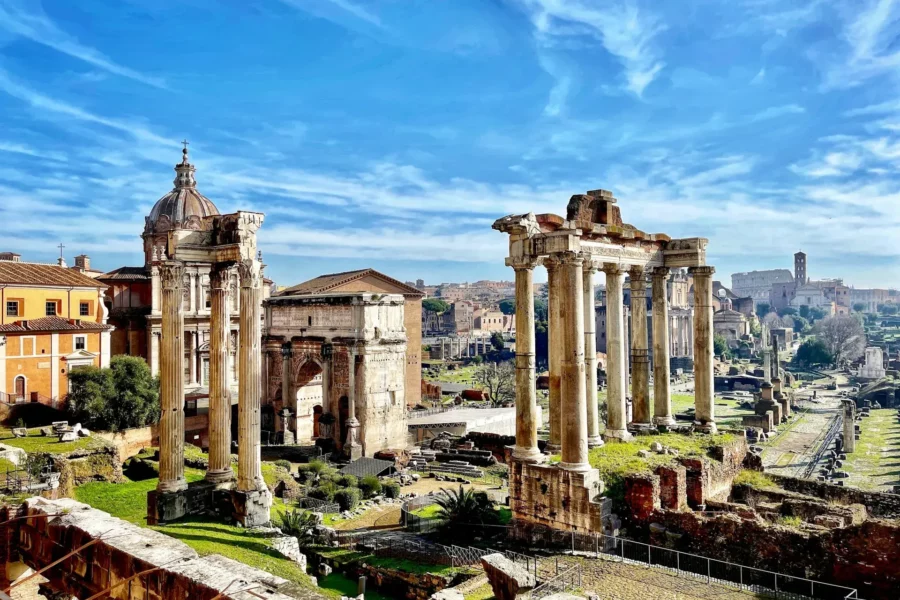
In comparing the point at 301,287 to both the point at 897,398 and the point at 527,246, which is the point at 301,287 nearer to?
the point at 527,246

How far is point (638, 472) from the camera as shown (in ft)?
50.5

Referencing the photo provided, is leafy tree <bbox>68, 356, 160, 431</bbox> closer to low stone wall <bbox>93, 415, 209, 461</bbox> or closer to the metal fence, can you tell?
low stone wall <bbox>93, 415, 209, 461</bbox>

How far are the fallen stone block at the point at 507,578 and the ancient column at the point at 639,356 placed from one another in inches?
371

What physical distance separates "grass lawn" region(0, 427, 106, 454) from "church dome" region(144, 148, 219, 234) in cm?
1997

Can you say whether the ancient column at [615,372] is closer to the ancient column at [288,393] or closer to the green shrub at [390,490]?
the green shrub at [390,490]

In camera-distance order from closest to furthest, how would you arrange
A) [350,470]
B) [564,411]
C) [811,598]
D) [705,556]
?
[811,598]
[705,556]
[564,411]
[350,470]

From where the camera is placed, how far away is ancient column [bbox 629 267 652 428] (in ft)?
65.9

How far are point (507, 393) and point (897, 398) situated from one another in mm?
38099

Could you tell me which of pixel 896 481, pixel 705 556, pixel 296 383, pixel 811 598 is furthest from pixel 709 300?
pixel 296 383

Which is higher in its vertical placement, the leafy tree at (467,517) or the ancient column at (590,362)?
the ancient column at (590,362)

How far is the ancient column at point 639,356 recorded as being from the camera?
65.9ft

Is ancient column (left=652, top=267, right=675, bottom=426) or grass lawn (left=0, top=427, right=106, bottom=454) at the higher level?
ancient column (left=652, top=267, right=675, bottom=426)

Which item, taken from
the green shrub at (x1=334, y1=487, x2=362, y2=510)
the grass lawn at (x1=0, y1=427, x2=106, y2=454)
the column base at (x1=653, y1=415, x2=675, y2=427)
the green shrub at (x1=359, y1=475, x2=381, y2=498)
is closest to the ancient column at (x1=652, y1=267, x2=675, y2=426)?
the column base at (x1=653, y1=415, x2=675, y2=427)

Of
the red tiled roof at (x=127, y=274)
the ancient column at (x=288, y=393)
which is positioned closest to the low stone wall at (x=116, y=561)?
the ancient column at (x=288, y=393)
